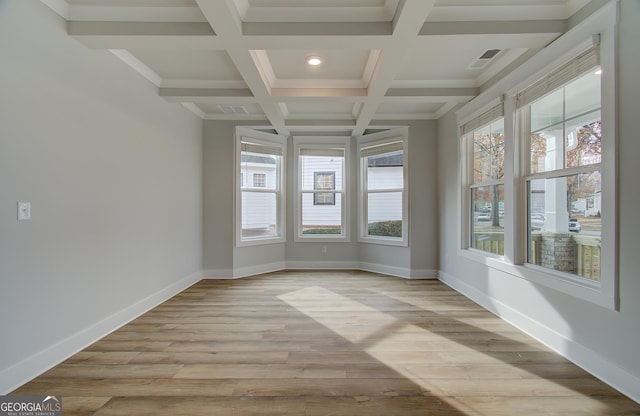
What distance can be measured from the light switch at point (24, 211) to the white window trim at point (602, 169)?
3.83m

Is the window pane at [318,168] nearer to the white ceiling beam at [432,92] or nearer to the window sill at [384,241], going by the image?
the window sill at [384,241]

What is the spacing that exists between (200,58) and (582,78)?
3.26 m

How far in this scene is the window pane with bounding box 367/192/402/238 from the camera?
4941 millimetres

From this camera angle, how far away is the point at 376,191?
5125 mm

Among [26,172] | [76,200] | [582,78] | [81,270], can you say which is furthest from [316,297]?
[582,78]

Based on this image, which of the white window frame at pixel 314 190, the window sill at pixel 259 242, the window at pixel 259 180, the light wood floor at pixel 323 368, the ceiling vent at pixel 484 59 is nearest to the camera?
the light wood floor at pixel 323 368

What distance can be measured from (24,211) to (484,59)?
4.03 m

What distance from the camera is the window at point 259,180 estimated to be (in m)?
5.02

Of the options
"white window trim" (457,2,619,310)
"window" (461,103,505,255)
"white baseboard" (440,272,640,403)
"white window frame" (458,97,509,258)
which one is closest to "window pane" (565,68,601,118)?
"white window trim" (457,2,619,310)

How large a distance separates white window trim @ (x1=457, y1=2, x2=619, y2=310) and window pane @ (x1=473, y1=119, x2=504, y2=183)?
9.6 inches

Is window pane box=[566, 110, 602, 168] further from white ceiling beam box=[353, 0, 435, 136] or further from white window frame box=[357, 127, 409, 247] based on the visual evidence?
white window frame box=[357, 127, 409, 247]

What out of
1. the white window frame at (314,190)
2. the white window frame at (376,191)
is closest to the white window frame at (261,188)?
the white window frame at (314,190)

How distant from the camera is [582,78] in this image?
2.22 metres

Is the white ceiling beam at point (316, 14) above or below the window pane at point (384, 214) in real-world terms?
above
